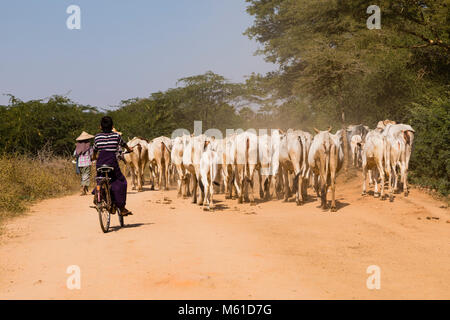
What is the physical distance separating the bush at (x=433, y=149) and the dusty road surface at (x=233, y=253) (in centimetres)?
143

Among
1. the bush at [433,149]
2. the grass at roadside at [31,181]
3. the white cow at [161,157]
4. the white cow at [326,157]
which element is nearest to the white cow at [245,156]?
the white cow at [326,157]

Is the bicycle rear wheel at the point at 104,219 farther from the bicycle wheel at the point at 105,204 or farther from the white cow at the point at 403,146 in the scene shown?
the white cow at the point at 403,146

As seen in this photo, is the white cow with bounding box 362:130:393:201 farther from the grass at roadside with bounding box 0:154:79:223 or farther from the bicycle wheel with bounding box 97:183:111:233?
the grass at roadside with bounding box 0:154:79:223

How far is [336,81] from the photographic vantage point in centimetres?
2178

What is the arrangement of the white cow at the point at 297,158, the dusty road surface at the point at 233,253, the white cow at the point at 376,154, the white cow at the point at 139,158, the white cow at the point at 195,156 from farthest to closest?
the white cow at the point at 139,158
the white cow at the point at 376,154
the white cow at the point at 297,158
the white cow at the point at 195,156
the dusty road surface at the point at 233,253

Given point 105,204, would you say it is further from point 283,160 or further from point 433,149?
point 433,149

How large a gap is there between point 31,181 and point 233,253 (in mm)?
10292

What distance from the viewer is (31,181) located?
15516 millimetres

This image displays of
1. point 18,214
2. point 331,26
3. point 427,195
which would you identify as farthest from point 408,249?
point 331,26

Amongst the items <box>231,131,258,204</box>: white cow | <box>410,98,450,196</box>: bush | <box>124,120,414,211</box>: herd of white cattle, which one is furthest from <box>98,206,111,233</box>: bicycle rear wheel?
<box>410,98,450,196</box>: bush

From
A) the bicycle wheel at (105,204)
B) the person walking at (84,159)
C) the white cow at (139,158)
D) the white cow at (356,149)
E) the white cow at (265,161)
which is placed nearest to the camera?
the bicycle wheel at (105,204)

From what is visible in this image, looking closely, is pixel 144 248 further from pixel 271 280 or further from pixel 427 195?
pixel 427 195

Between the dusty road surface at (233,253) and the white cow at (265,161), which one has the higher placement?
the white cow at (265,161)

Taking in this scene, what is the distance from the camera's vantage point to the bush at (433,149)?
1345cm
